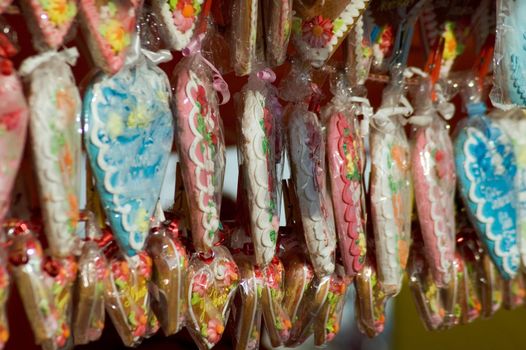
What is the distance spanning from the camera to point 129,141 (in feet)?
2.35

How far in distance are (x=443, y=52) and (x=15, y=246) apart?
650mm

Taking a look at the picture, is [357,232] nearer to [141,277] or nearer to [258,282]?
[258,282]

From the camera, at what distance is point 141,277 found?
0.77m

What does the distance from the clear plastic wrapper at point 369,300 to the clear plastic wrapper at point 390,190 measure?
11 millimetres

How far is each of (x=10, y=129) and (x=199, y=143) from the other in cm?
20

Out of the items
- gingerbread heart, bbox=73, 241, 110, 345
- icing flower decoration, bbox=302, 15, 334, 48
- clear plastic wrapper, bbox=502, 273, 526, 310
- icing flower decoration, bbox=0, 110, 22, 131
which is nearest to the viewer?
icing flower decoration, bbox=0, 110, 22, 131

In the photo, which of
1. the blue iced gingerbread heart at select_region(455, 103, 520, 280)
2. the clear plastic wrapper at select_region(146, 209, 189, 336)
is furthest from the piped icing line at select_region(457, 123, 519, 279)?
the clear plastic wrapper at select_region(146, 209, 189, 336)

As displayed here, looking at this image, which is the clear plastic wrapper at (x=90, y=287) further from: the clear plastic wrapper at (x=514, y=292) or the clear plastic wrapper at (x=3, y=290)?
the clear plastic wrapper at (x=514, y=292)

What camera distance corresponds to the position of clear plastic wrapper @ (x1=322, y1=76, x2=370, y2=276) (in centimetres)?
89

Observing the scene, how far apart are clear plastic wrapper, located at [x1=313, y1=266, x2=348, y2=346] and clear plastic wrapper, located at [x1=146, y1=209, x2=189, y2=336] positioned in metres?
0.22

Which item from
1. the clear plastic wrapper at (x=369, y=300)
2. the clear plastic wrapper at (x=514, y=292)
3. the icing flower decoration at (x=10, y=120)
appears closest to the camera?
the icing flower decoration at (x=10, y=120)

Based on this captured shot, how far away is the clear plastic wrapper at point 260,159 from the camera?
81cm

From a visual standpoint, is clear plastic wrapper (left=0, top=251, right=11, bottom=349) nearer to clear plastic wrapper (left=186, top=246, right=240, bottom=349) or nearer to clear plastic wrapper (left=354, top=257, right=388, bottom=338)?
clear plastic wrapper (left=186, top=246, right=240, bottom=349)

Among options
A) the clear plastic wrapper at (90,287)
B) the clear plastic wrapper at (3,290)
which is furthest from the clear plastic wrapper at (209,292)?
the clear plastic wrapper at (3,290)
